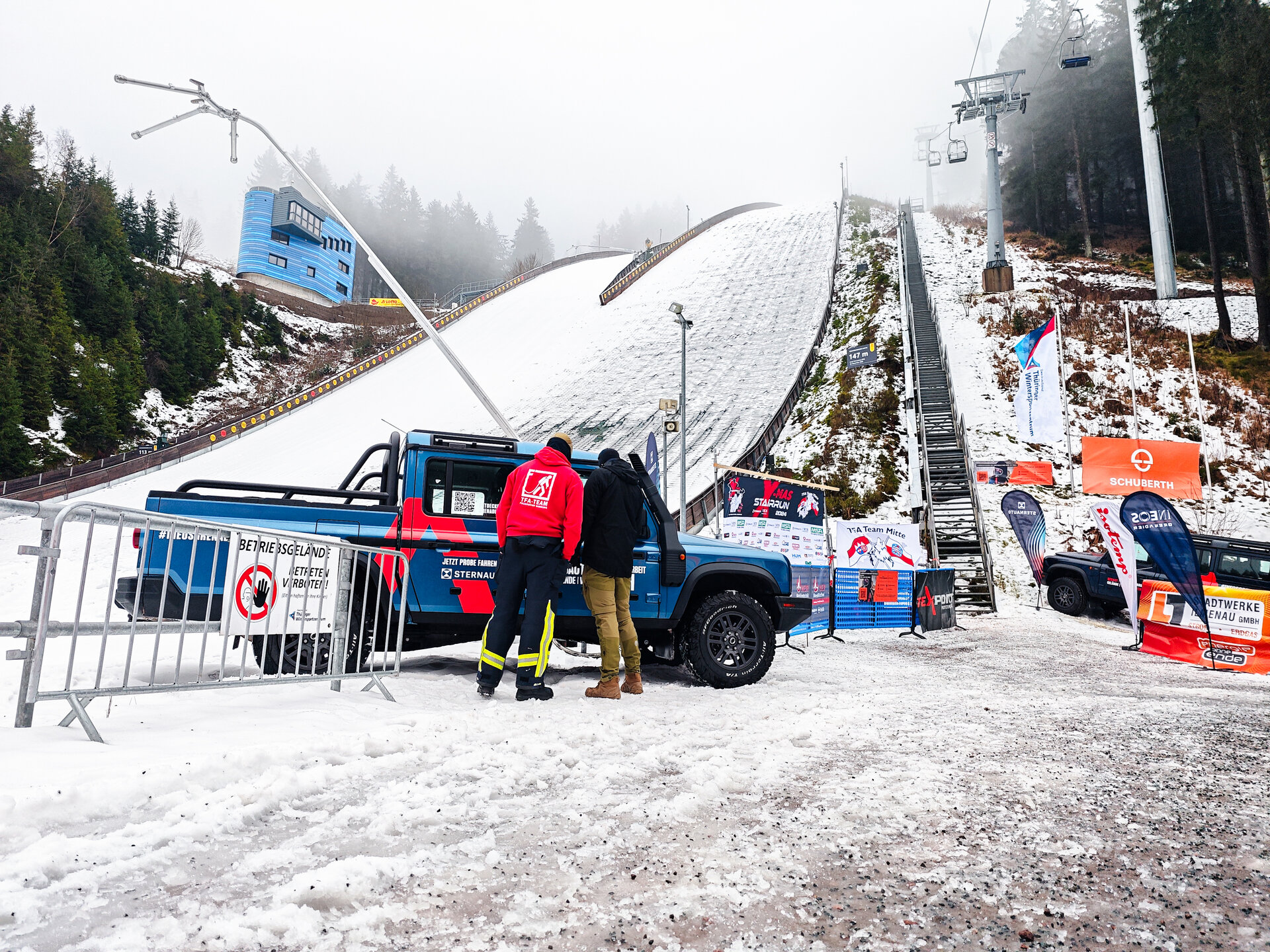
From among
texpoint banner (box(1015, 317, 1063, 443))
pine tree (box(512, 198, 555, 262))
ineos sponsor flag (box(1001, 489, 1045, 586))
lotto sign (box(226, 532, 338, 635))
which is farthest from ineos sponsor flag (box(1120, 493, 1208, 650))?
pine tree (box(512, 198, 555, 262))

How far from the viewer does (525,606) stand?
5.38 metres

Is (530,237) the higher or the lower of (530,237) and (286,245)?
the higher

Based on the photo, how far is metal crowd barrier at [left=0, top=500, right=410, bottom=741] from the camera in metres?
3.30

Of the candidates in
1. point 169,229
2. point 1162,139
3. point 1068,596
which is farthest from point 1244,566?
point 169,229

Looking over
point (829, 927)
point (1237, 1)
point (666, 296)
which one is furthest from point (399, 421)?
point (1237, 1)

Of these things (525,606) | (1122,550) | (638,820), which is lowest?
(638,820)

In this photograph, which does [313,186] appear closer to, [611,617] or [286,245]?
[611,617]

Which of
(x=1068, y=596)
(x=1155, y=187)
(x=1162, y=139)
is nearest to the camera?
(x=1068, y=596)

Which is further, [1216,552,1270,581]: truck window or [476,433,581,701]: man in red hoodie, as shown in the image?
[1216,552,1270,581]: truck window

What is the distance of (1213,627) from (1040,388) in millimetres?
8445

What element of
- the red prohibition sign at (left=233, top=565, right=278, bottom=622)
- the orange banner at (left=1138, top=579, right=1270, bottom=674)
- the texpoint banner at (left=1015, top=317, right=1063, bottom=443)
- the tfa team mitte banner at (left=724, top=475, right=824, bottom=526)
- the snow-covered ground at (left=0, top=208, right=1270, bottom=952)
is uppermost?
the texpoint banner at (left=1015, top=317, right=1063, bottom=443)

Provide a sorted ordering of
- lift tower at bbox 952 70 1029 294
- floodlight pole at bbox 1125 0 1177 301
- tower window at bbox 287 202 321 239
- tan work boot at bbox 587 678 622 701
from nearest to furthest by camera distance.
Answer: tan work boot at bbox 587 678 622 701 < floodlight pole at bbox 1125 0 1177 301 < lift tower at bbox 952 70 1029 294 < tower window at bbox 287 202 321 239

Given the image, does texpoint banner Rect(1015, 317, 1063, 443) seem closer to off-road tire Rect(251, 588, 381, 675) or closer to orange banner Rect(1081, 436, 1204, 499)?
orange banner Rect(1081, 436, 1204, 499)

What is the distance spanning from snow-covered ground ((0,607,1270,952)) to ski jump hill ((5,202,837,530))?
15.3m
